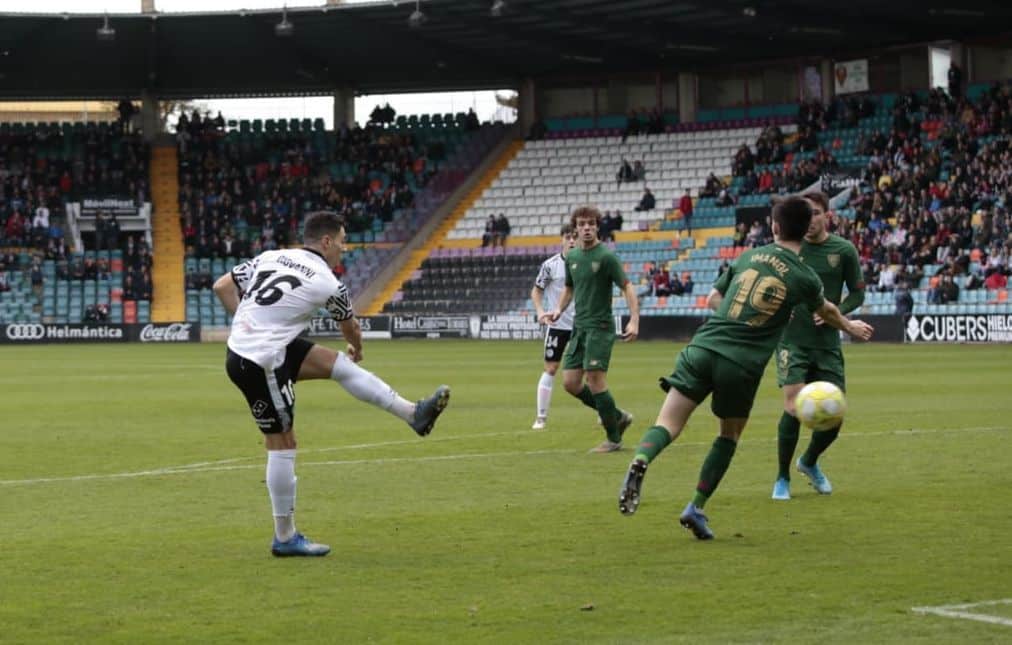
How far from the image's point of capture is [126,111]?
66.8m

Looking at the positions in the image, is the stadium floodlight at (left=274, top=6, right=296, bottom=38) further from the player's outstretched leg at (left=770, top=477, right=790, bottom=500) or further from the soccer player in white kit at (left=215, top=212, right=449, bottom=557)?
the soccer player in white kit at (left=215, top=212, right=449, bottom=557)

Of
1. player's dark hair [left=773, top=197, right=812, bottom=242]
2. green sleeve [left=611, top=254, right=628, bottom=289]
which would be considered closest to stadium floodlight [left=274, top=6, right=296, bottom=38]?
green sleeve [left=611, top=254, right=628, bottom=289]

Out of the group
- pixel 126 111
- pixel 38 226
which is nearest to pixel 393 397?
pixel 38 226

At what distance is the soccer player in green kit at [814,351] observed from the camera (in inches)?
461

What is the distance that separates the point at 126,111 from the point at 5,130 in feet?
16.3

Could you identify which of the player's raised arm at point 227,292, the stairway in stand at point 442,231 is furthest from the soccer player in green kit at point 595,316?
the stairway in stand at point 442,231

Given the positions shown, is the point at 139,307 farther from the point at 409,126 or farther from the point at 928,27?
the point at 928,27

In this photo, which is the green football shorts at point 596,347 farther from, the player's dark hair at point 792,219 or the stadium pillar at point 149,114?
the stadium pillar at point 149,114

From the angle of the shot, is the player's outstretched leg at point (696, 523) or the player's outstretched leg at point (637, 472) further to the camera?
the player's outstretched leg at point (696, 523)

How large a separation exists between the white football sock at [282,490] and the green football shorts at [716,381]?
2.29m

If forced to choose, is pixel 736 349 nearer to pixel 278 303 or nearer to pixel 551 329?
pixel 278 303

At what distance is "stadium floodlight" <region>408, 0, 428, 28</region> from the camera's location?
175 ft

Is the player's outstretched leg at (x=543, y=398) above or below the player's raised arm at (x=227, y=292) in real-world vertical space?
below

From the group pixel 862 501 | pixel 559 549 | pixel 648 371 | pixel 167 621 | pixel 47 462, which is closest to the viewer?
pixel 167 621
